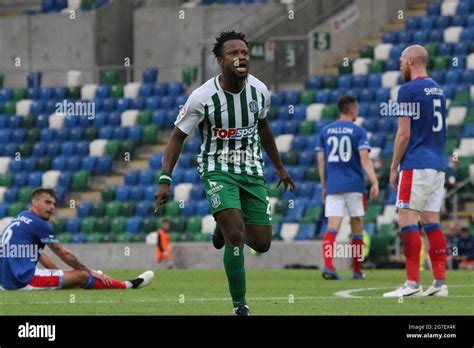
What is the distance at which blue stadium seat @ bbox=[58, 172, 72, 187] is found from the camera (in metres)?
31.0

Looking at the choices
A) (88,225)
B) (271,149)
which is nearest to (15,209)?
(88,225)

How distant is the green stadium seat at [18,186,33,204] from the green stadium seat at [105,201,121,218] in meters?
1.94

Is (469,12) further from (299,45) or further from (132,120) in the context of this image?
(132,120)

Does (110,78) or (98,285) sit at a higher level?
(110,78)

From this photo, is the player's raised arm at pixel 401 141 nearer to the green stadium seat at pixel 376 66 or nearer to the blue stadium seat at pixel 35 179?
the green stadium seat at pixel 376 66

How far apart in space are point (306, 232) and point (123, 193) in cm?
544

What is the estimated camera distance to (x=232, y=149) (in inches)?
447

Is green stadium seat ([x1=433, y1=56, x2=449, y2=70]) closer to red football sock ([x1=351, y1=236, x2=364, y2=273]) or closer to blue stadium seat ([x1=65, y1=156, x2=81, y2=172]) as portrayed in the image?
blue stadium seat ([x1=65, y1=156, x2=81, y2=172])

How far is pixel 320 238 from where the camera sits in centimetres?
2556

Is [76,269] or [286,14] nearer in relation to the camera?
[76,269]

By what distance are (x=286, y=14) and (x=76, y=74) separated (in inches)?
209

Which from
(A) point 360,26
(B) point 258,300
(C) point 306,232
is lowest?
(C) point 306,232

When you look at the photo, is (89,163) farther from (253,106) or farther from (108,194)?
(253,106)
